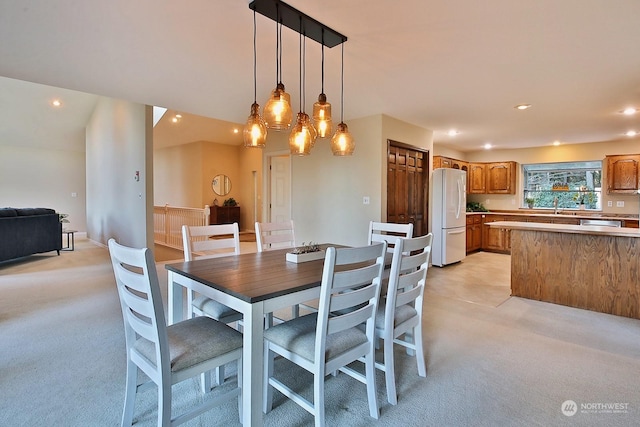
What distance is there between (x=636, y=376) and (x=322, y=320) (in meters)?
2.27

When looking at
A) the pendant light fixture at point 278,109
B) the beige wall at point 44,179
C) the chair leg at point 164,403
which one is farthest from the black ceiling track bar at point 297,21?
the beige wall at point 44,179

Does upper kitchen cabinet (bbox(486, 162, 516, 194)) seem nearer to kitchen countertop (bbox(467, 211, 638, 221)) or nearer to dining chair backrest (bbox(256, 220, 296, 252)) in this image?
kitchen countertop (bbox(467, 211, 638, 221))

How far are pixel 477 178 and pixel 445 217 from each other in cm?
283

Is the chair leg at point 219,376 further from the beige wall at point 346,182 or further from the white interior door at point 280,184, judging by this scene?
the white interior door at point 280,184

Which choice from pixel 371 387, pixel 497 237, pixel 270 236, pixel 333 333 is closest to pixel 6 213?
pixel 270 236

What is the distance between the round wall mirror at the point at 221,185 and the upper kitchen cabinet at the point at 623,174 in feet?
31.0

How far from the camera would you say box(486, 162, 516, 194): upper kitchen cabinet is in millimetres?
7176

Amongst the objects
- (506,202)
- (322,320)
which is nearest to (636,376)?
(322,320)

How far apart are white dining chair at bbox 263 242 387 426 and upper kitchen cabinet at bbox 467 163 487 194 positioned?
676 cm

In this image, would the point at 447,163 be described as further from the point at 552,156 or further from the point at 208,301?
the point at 208,301

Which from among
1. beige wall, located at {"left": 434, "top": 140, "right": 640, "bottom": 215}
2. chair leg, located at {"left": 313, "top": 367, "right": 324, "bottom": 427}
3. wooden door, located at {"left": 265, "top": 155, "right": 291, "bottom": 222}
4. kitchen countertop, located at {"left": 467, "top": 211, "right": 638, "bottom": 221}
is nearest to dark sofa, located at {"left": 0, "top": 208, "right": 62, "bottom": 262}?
wooden door, located at {"left": 265, "top": 155, "right": 291, "bottom": 222}

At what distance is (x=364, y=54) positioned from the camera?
2711mm

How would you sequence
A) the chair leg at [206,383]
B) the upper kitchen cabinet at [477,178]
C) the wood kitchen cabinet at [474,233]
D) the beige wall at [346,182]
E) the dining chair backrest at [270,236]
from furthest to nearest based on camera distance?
1. the upper kitchen cabinet at [477,178]
2. the wood kitchen cabinet at [474,233]
3. the beige wall at [346,182]
4. the dining chair backrest at [270,236]
5. the chair leg at [206,383]

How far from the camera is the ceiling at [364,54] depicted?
81.6 inches
